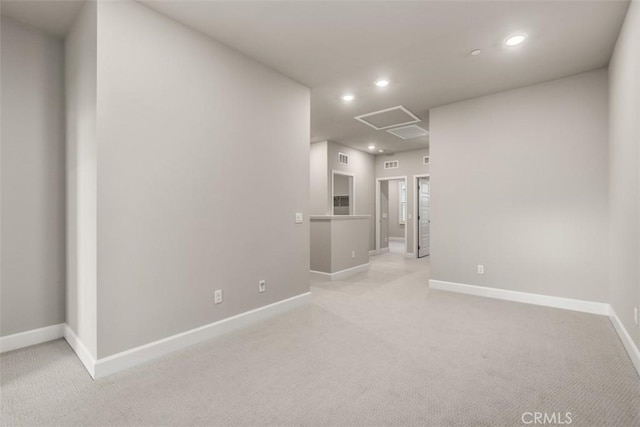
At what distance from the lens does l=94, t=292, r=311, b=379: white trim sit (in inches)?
87.9

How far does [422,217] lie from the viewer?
26.2 feet

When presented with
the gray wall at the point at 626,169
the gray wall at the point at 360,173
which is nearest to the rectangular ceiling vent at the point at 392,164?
the gray wall at the point at 360,173

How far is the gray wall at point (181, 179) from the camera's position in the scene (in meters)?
2.26

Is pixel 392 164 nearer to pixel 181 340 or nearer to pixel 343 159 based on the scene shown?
pixel 343 159

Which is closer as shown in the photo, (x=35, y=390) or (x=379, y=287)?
(x=35, y=390)

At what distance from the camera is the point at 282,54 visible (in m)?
3.17

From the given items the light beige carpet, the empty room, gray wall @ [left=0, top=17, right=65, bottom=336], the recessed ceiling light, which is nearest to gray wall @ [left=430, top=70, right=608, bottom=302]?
the empty room

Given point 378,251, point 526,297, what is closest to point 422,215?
point 378,251

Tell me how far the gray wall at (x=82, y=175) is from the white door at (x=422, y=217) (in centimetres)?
688

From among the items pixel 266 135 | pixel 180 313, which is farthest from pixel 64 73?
pixel 180 313

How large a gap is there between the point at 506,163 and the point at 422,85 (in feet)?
4.93

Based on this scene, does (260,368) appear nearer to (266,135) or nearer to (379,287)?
(266,135)

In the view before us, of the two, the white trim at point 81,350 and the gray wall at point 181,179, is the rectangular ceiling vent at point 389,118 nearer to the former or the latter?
the gray wall at point 181,179

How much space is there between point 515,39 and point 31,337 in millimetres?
5079
